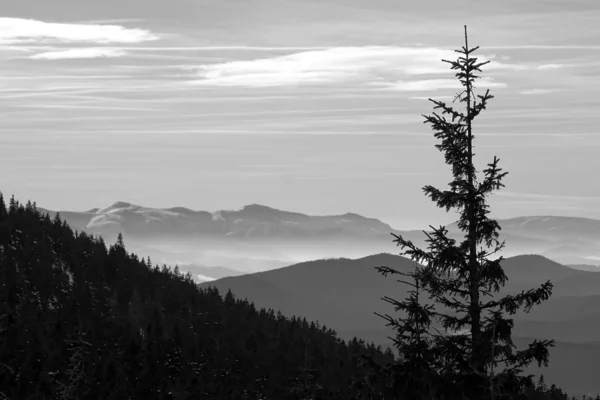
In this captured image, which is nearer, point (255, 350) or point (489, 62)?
point (489, 62)

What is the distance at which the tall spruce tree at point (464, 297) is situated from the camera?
26.8 metres

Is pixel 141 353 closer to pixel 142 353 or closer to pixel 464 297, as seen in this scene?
pixel 142 353

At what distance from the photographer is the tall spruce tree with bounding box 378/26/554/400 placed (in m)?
26.8

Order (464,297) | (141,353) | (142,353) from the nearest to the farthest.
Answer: (464,297), (141,353), (142,353)

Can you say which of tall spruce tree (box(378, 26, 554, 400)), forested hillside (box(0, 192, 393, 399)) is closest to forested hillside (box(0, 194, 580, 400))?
forested hillside (box(0, 192, 393, 399))

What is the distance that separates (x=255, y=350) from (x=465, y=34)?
5987 inches

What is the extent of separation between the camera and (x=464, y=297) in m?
28.4

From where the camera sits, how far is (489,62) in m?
28.9

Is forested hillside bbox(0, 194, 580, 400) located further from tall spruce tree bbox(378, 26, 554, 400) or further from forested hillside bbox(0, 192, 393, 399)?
tall spruce tree bbox(378, 26, 554, 400)

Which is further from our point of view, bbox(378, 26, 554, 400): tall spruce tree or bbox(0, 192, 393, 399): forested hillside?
bbox(0, 192, 393, 399): forested hillside

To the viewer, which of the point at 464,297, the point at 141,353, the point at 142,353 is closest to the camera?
the point at 464,297

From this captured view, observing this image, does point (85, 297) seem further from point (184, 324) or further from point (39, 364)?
point (39, 364)

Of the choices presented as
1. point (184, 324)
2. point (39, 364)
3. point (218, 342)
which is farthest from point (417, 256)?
point (184, 324)

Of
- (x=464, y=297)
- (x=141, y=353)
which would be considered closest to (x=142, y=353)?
(x=141, y=353)
